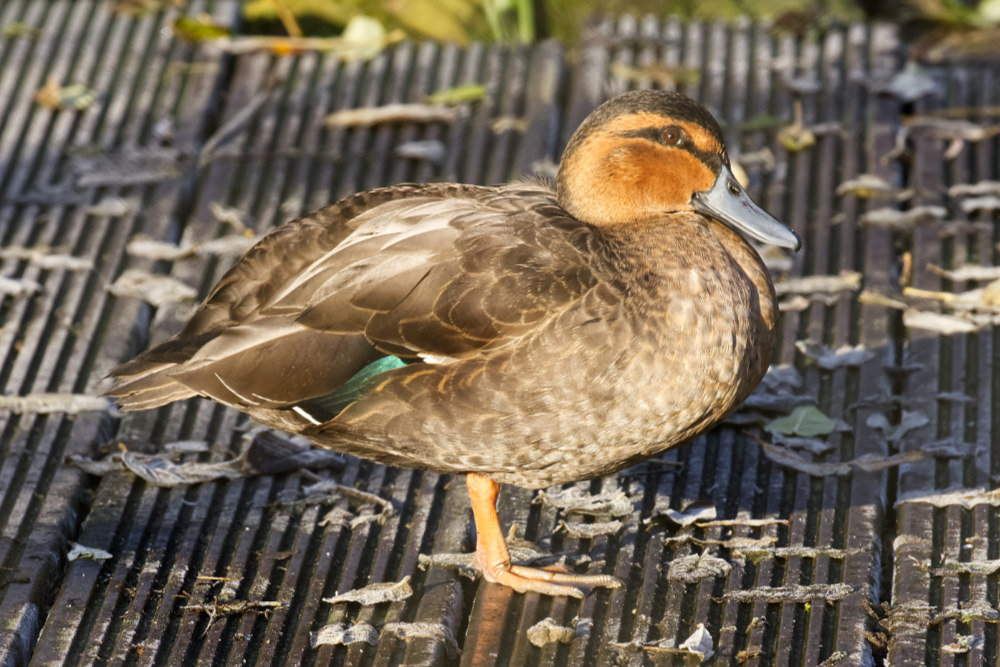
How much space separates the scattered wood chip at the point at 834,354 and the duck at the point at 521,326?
35.6 inches

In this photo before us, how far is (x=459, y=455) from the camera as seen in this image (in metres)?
3.45

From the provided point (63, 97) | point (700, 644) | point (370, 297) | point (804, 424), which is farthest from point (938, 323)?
point (63, 97)

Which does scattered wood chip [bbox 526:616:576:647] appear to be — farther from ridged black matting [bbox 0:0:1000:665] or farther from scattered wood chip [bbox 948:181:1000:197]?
scattered wood chip [bbox 948:181:1000:197]

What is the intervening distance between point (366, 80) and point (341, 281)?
270 centimetres

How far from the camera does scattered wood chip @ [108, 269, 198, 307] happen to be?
477 centimetres

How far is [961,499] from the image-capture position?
3799mm

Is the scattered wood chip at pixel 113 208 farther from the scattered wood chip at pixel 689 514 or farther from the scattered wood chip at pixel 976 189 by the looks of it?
the scattered wood chip at pixel 976 189

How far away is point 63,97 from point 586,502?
3.41 metres

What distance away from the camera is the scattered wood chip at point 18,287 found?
4.77 metres

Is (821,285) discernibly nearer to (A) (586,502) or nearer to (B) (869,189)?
(B) (869,189)

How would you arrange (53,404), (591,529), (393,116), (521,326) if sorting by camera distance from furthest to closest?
1. (393,116)
2. (53,404)
3. (591,529)
4. (521,326)

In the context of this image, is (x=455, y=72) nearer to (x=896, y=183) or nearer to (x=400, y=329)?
(x=896, y=183)

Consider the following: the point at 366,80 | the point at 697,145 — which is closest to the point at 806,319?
the point at 697,145

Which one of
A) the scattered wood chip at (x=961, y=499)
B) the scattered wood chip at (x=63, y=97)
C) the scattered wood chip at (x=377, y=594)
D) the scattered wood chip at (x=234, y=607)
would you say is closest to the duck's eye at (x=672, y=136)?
the scattered wood chip at (x=961, y=499)
